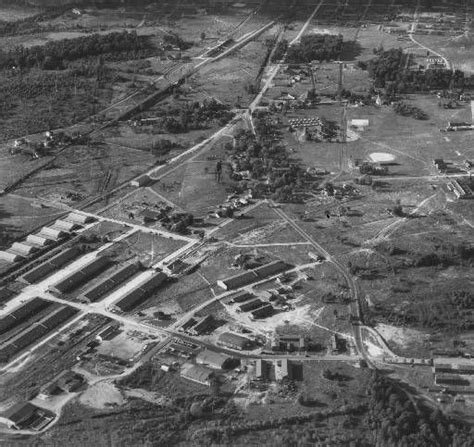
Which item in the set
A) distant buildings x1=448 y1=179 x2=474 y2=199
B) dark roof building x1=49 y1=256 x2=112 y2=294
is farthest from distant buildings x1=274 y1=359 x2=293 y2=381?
distant buildings x1=448 y1=179 x2=474 y2=199

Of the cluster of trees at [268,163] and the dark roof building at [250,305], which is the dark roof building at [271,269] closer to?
the dark roof building at [250,305]

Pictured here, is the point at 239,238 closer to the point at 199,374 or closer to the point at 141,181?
the point at 141,181

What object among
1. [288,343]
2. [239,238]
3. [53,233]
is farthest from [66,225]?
[288,343]

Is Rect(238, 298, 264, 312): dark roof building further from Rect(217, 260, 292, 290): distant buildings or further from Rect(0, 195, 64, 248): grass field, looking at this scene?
Rect(0, 195, 64, 248): grass field

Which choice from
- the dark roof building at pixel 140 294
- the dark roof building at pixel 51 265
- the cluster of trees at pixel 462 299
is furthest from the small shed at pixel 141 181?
the cluster of trees at pixel 462 299

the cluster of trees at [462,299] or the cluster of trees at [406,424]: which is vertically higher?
the cluster of trees at [462,299]

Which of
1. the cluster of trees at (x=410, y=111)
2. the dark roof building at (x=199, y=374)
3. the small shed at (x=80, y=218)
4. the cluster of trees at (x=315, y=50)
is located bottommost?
the dark roof building at (x=199, y=374)
